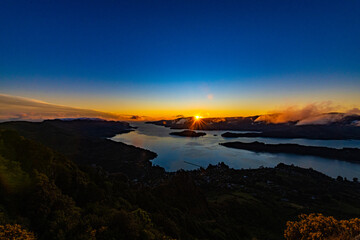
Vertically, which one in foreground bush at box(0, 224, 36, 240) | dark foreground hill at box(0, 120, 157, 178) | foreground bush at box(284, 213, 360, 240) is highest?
foreground bush at box(0, 224, 36, 240)

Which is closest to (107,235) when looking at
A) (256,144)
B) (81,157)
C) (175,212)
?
(175,212)

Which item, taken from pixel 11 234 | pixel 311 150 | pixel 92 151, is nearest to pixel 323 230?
pixel 11 234

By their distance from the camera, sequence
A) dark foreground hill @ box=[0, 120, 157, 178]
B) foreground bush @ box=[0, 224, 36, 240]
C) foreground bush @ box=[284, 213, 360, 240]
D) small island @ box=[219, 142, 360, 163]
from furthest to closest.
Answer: small island @ box=[219, 142, 360, 163], dark foreground hill @ box=[0, 120, 157, 178], foreground bush @ box=[284, 213, 360, 240], foreground bush @ box=[0, 224, 36, 240]

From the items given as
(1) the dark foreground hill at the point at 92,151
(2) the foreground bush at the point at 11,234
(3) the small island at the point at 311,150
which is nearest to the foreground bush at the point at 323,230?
(2) the foreground bush at the point at 11,234

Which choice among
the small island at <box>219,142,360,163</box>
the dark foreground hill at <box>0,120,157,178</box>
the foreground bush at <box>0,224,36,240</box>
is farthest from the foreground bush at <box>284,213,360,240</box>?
the small island at <box>219,142,360,163</box>

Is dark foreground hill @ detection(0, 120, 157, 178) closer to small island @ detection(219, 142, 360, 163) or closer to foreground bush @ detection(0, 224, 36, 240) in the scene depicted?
foreground bush @ detection(0, 224, 36, 240)

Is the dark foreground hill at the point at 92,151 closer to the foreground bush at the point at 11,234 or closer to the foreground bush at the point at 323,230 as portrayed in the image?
the foreground bush at the point at 323,230
